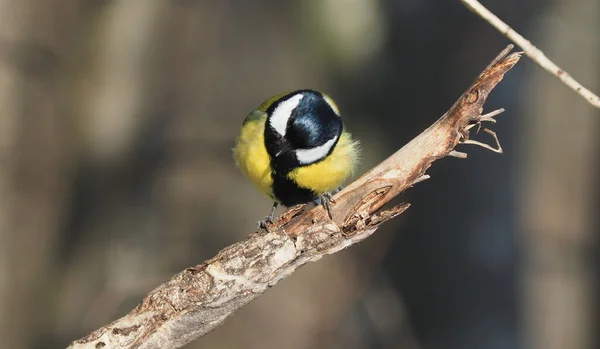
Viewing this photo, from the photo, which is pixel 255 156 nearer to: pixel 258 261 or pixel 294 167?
pixel 294 167

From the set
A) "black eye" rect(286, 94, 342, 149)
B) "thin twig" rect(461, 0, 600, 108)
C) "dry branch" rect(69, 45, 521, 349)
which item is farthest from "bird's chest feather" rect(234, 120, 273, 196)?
"thin twig" rect(461, 0, 600, 108)

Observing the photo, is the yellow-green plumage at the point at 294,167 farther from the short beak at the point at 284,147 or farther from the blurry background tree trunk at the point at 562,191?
the blurry background tree trunk at the point at 562,191

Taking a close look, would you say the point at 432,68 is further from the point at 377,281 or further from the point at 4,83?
the point at 4,83

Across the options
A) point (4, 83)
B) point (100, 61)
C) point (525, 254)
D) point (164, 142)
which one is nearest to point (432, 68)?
point (525, 254)

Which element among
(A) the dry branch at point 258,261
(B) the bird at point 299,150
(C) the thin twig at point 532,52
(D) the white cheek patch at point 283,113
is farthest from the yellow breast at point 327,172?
(C) the thin twig at point 532,52

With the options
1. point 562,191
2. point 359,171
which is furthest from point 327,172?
point 562,191

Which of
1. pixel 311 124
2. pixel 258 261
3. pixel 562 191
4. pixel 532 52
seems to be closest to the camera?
pixel 532 52
